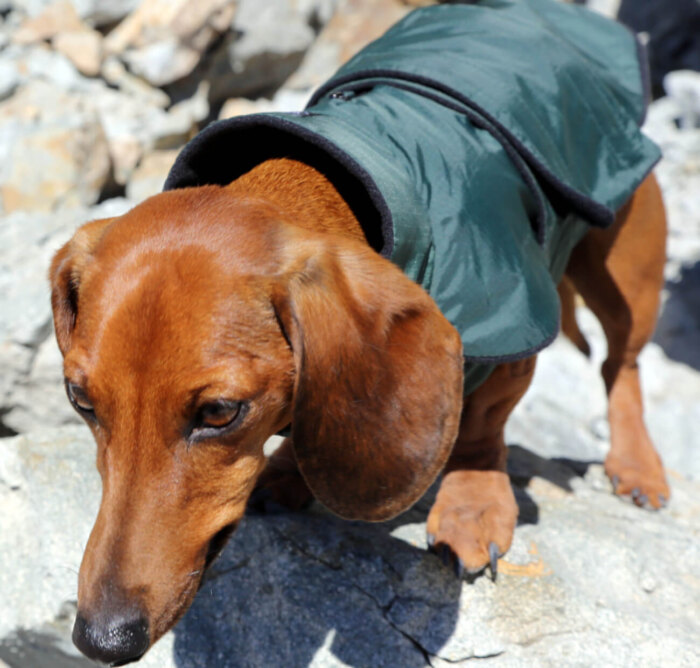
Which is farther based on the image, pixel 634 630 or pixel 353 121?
pixel 634 630

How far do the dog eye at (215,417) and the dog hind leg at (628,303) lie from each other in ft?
6.82

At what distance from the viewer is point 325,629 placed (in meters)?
2.50

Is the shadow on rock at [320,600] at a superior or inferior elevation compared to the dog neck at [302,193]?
inferior

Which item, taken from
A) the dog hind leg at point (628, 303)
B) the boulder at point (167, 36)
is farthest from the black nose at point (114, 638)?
the boulder at point (167, 36)

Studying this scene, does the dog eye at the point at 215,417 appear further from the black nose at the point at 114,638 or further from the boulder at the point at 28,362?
the boulder at the point at 28,362

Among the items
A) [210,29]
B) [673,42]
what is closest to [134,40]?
[210,29]

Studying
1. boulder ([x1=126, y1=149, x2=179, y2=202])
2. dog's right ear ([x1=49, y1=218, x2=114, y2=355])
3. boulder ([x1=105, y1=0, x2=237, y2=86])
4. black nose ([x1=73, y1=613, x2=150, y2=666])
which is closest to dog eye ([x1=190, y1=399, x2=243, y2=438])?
black nose ([x1=73, y1=613, x2=150, y2=666])

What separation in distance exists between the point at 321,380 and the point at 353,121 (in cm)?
89

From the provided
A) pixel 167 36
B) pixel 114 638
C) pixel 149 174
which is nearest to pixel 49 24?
pixel 167 36

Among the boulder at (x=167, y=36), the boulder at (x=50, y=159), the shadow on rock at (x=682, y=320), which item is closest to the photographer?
the boulder at (x=50, y=159)

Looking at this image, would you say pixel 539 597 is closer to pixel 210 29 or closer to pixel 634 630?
pixel 634 630

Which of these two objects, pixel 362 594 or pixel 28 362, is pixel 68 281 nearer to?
pixel 362 594

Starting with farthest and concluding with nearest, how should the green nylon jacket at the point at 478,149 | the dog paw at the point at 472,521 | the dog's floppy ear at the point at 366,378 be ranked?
1. the dog paw at the point at 472,521
2. the green nylon jacket at the point at 478,149
3. the dog's floppy ear at the point at 366,378

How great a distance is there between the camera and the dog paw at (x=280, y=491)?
9.50ft
